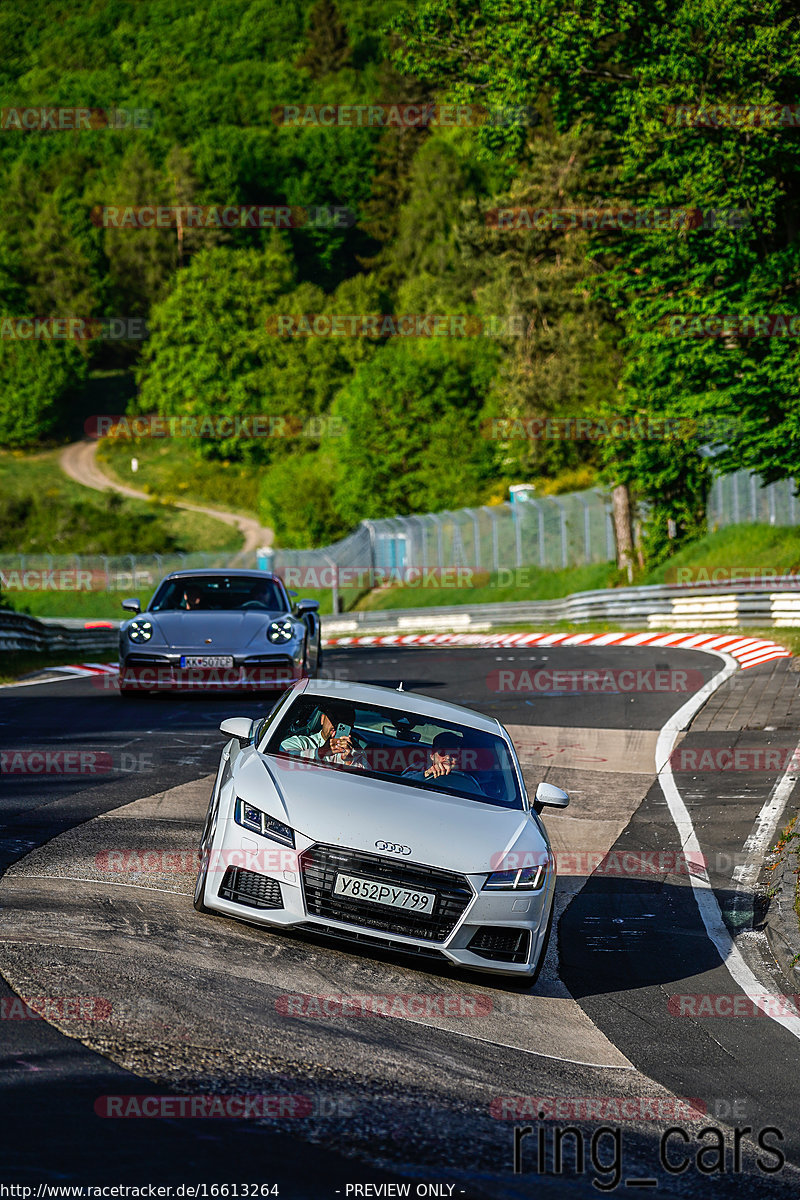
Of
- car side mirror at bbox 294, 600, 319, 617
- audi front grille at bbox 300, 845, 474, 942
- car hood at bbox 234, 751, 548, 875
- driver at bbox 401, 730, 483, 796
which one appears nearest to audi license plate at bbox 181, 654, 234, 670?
car side mirror at bbox 294, 600, 319, 617

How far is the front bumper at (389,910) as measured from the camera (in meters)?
6.61

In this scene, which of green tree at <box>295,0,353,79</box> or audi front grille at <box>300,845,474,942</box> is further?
green tree at <box>295,0,353,79</box>

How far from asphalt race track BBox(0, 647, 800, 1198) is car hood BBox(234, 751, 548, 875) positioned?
0.62 meters

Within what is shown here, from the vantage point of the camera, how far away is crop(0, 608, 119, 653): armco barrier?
84.3ft

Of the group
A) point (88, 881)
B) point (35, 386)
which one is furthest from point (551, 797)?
point (35, 386)

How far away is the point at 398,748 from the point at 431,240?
110 metres

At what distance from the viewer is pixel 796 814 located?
453 inches

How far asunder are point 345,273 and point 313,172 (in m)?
12.6

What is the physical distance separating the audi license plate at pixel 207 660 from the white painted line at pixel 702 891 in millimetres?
4826

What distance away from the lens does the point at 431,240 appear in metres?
114

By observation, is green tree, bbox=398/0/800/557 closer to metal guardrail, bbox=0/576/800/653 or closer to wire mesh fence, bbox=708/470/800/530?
metal guardrail, bbox=0/576/800/653

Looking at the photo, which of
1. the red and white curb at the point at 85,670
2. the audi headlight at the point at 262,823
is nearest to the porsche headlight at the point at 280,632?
the red and white curb at the point at 85,670

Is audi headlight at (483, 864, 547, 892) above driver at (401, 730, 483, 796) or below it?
below

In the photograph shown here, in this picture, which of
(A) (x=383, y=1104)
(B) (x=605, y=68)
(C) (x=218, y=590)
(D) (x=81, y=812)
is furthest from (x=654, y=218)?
(A) (x=383, y=1104)
